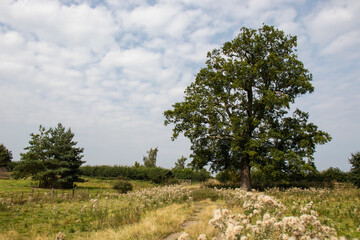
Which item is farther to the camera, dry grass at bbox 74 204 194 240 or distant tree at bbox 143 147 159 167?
distant tree at bbox 143 147 159 167

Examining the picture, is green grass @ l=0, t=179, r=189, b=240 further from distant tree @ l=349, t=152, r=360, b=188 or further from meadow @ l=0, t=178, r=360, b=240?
distant tree @ l=349, t=152, r=360, b=188

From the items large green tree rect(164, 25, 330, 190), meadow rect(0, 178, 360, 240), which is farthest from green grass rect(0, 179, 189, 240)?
large green tree rect(164, 25, 330, 190)

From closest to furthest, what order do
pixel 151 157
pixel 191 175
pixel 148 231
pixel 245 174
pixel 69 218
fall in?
pixel 148 231, pixel 69 218, pixel 245 174, pixel 191 175, pixel 151 157

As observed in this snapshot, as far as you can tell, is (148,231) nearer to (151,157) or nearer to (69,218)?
(69,218)

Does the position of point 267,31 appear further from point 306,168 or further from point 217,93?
point 306,168

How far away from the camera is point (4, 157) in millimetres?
47531

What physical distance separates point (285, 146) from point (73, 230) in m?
19.3

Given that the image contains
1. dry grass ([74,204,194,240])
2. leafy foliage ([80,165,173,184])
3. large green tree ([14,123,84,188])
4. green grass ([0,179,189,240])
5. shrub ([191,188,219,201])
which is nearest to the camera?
dry grass ([74,204,194,240])

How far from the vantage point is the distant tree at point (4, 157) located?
46944 millimetres

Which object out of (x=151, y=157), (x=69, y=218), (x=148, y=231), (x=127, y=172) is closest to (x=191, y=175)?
(x=127, y=172)

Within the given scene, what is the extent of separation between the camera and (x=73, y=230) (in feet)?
28.9

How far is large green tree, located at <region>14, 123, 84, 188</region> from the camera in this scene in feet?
93.3

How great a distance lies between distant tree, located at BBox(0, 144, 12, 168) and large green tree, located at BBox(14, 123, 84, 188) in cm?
2298

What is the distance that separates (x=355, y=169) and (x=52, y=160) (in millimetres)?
32497
